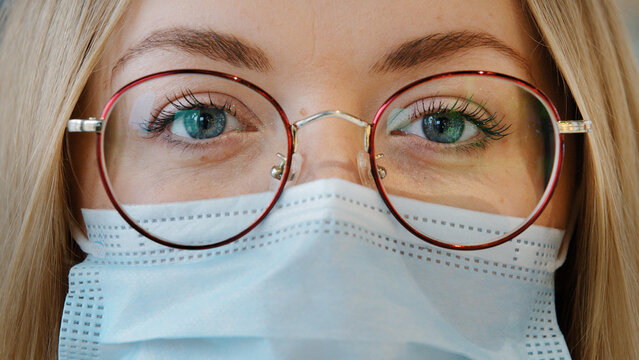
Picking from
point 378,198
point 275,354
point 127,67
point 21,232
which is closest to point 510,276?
point 378,198

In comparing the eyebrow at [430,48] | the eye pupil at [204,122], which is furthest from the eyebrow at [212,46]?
the eyebrow at [430,48]

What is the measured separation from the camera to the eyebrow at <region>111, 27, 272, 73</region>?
1057 millimetres

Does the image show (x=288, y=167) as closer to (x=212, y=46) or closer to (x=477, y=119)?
(x=212, y=46)

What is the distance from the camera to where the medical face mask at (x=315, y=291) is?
958 millimetres

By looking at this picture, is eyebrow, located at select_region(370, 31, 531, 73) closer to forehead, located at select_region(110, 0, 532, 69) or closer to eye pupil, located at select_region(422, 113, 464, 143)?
forehead, located at select_region(110, 0, 532, 69)

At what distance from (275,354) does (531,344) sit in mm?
541

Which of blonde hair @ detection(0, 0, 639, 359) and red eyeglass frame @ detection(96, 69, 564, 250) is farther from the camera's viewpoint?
blonde hair @ detection(0, 0, 639, 359)

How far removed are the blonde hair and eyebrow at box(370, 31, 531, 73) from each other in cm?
18

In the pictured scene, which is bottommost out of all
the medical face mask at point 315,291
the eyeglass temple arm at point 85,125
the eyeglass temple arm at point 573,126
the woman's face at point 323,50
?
the medical face mask at point 315,291

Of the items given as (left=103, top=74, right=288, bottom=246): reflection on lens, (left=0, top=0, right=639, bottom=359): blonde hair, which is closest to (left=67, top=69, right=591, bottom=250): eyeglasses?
(left=103, top=74, right=288, bottom=246): reflection on lens

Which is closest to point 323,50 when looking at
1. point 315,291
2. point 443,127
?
point 443,127

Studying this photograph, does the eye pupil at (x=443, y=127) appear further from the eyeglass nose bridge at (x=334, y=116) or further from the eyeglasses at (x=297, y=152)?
the eyeglass nose bridge at (x=334, y=116)

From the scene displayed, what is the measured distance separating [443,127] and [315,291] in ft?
1.44

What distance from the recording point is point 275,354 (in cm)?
95
